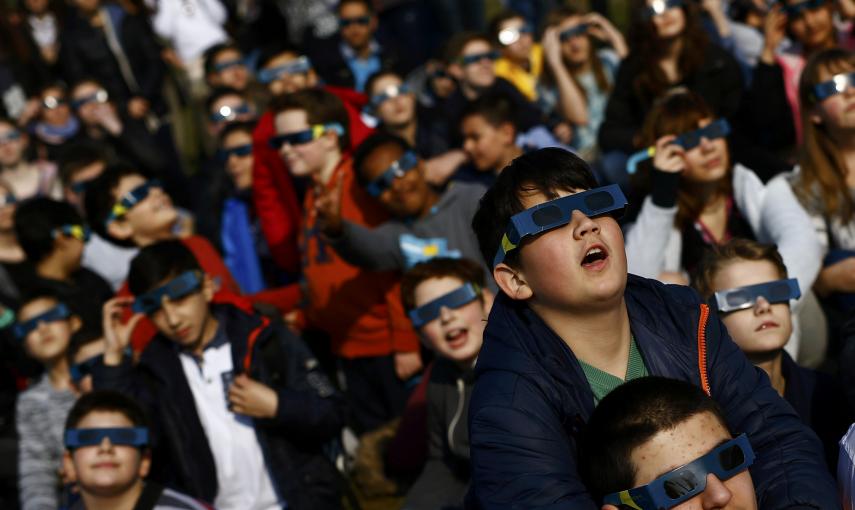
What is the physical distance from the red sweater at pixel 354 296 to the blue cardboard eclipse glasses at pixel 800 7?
8.31 feet

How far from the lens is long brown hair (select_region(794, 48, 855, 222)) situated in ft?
15.4

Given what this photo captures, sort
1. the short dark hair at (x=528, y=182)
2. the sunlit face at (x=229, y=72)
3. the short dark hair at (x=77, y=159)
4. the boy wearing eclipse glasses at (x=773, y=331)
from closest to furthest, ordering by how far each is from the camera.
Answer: the short dark hair at (x=528, y=182)
the boy wearing eclipse glasses at (x=773, y=331)
the short dark hair at (x=77, y=159)
the sunlit face at (x=229, y=72)

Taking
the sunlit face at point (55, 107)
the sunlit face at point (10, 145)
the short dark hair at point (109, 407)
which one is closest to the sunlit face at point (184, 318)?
the short dark hair at point (109, 407)

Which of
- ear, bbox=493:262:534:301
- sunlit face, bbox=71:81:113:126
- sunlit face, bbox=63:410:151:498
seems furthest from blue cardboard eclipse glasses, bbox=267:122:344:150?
sunlit face, bbox=71:81:113:126

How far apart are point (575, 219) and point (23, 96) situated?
937 centimetres

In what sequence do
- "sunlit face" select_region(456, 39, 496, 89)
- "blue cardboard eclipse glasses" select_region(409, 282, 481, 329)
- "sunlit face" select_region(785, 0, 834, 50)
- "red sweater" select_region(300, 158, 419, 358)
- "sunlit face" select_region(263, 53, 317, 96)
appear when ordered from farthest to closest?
"sunlit face" select_region(263, 53, 317, 96) < "sunlit face" select_region(456, 39, 496, 89) < "sunlit face" select_region(785, 0, 834, 50) < "red sweater" select_region(300, 158, 419, 358) < "blue cardboard eclipse glasses" select_region(409, 282, 481, 329)

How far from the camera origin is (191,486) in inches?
189

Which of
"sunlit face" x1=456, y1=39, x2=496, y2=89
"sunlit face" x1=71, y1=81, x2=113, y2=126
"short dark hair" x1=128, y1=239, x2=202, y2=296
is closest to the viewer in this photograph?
"short dark hair" x1=128, y1=239, x2=202, y2=296

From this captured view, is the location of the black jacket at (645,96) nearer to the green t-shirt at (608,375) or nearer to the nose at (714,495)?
the green t-shirt at (608,375)

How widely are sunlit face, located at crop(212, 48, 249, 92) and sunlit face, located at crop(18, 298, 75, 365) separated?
3.32m

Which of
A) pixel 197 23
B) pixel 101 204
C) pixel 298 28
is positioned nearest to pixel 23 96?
pixel 197 23

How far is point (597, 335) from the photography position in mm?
2770

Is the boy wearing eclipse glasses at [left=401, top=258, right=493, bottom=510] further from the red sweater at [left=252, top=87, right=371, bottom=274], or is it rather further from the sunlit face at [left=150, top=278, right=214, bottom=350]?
Result: the red sweater at [left=252, top=87, right=371, bottom=274]

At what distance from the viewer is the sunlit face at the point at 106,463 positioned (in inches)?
179
